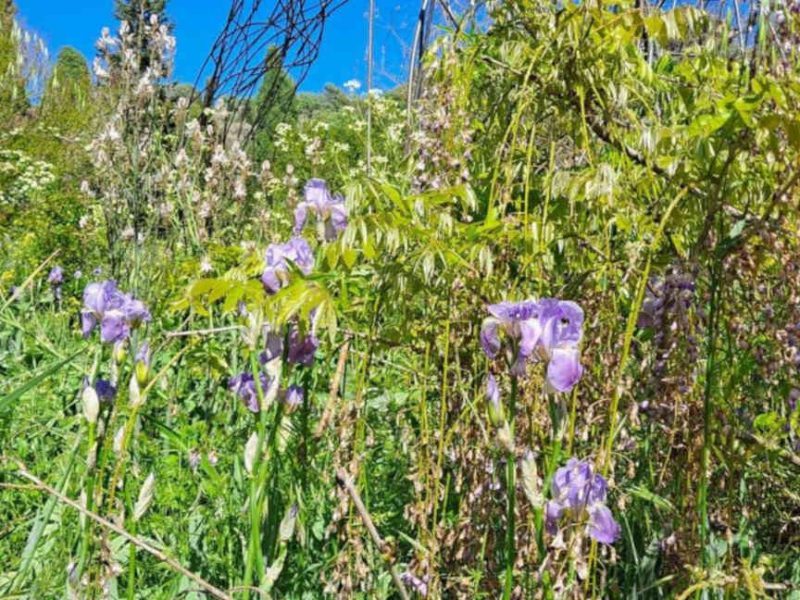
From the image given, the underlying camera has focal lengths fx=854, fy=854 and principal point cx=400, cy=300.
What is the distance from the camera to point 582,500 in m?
0.96

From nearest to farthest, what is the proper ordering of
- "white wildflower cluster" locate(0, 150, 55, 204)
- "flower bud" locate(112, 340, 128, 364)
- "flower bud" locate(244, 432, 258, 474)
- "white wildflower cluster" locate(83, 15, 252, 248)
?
"flower bud" locate(244, 432, 258, 474), "flower bud" locate(112, 340, 128, 364), "white wildflower cluster" locate(83, 15, 252, 248), "white wildflower cluster" locate(0, 150, 55, 204)

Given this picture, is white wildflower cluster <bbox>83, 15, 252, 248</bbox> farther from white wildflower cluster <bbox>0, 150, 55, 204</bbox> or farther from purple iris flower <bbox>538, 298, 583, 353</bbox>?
white wildflower cluster <bbox>0, 150, 55, 204</bbox>

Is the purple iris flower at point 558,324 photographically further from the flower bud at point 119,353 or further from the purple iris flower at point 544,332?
the flower bud at point 119,353

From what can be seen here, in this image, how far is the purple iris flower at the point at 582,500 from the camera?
965 mm

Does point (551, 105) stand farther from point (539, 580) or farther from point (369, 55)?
point (369, 55)

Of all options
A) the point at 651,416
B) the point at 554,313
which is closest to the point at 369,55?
the point at 651,416

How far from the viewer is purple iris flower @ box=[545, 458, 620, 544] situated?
965 millimetres

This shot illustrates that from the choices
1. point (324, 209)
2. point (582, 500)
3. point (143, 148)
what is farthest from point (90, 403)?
point (143, 148)

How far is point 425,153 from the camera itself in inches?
71.0

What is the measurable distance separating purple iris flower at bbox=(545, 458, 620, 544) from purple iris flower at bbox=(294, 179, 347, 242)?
1.86 ft

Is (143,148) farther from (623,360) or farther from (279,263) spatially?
(623,360)

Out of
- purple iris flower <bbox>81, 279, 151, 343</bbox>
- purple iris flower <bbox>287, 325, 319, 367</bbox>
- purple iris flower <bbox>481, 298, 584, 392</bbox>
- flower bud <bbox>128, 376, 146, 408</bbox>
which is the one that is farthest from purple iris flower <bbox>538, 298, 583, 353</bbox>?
purple iris flower <bbox>81, 279, 151, 343</bbox>

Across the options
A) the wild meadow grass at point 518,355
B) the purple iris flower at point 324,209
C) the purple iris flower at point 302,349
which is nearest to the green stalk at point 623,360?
the wild meadow grass at point 518,355

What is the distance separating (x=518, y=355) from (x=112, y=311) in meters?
0.63
